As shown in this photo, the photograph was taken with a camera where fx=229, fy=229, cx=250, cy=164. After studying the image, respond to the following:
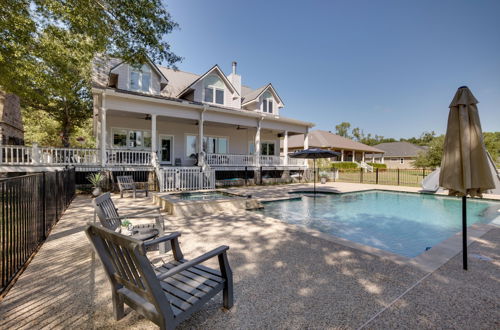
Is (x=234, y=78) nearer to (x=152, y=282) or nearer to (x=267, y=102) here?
(x=267, y=102)

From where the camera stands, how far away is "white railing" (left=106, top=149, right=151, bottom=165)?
12.3 meters

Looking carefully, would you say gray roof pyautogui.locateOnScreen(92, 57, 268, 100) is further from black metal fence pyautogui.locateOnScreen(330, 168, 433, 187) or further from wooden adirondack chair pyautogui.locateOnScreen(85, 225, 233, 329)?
wooden adirondack chair pyautogui.locateOnScreen(85, 225, 233, 329)

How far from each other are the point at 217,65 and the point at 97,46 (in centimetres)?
836

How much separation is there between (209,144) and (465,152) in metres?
16.0

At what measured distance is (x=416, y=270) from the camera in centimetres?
323

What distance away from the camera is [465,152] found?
118 inches

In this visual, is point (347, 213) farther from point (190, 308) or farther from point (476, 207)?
point (190, 308)

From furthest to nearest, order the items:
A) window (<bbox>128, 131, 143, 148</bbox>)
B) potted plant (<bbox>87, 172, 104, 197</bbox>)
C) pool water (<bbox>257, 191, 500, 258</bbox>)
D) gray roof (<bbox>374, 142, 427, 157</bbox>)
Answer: gray roof (<bbox>374, 142, 427, 157</bbox>), window (<bbox>128, 131, 143, 148</bbox>), potted plant (<bbox>87, 172, 104, 197</bbox>), pool water (<bbox>257, 191, 500, 258</bbox>)

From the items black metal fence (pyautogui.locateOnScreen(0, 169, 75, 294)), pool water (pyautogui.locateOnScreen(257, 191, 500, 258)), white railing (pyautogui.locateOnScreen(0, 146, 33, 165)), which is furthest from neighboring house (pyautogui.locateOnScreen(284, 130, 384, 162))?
black metal fence (pyautogui.locateOnScreen(0, 169, 75, 294))

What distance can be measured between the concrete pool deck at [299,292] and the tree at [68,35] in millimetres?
8346

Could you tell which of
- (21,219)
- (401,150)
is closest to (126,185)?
(21,219)

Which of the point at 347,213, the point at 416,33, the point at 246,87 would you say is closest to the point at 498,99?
the point at 416,33

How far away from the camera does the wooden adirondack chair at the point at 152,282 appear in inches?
63.6

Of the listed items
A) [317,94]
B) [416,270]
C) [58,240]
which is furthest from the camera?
[317,94]
